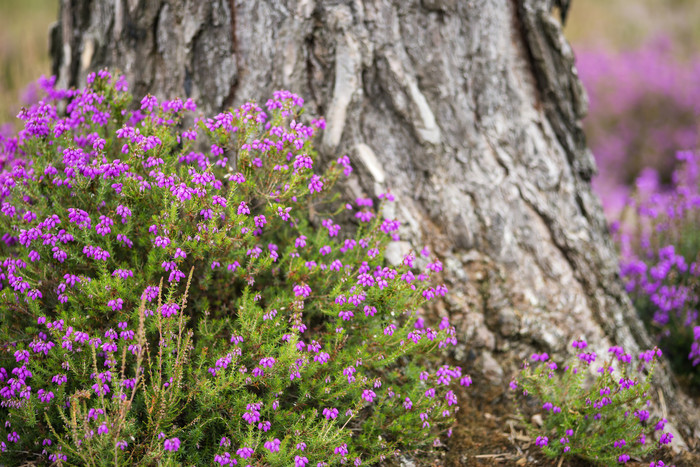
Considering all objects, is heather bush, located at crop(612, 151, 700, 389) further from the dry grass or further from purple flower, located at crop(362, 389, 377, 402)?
the dry grass

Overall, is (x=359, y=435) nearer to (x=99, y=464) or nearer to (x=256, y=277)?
(x=256, y=277)

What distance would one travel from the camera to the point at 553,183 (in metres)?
3.58

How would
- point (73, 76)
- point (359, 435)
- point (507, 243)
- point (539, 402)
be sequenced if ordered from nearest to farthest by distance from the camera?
point (359, 435)
point (539, 402)
point (507, 243)
point (73, 76)

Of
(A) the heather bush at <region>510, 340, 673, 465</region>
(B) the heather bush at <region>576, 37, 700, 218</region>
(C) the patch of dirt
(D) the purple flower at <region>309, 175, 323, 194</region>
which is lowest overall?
(C) the patch of dirt

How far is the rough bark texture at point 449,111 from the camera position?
10.4 feet

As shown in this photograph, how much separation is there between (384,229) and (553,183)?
139 centimetres

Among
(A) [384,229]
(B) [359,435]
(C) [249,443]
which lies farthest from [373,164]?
(C) [249,443]

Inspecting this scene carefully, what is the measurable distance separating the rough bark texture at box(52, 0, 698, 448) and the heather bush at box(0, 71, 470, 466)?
459mm

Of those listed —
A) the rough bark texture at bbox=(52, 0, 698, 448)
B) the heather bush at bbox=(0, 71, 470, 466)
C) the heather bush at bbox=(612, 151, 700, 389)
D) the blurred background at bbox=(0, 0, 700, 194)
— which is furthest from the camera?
the blurred background at bbox=(0, 0, 700, 194)

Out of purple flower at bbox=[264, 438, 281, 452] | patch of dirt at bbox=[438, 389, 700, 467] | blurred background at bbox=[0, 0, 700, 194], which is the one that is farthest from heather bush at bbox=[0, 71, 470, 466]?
blurred background at bbox=[0, 0, 700, 194]

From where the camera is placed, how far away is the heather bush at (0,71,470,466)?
222cm

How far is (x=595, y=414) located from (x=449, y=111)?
1816 millimetres

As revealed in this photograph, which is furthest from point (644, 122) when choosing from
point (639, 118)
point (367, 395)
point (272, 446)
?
point (272, 446)

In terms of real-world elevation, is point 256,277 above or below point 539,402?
above
